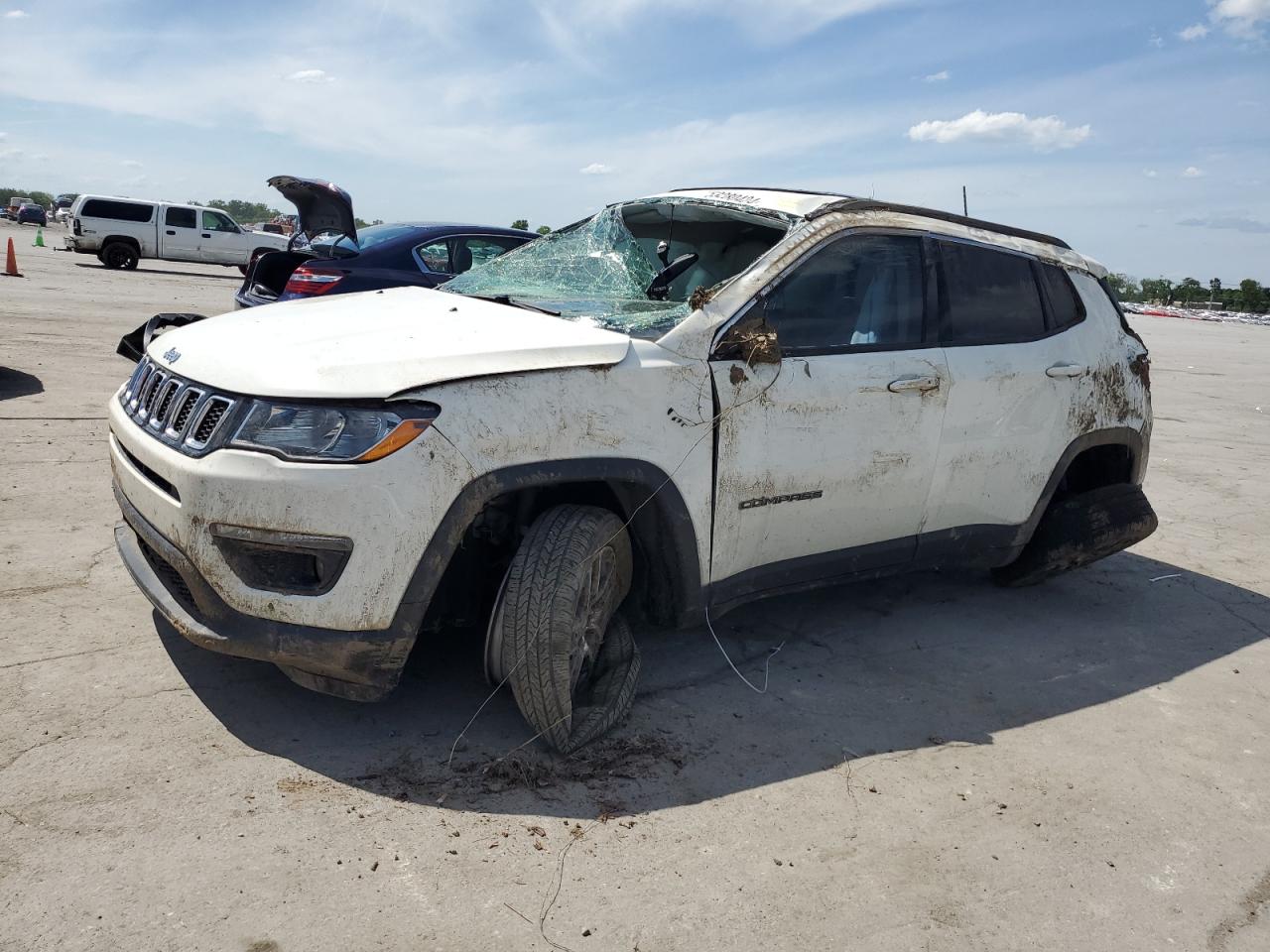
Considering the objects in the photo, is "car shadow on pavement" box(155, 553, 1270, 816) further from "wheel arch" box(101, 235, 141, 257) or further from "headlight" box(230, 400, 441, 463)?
"wheel arch" box(101, 235, 141, 257)

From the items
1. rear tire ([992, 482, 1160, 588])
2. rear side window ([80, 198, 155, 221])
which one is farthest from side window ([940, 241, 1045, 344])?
rear side window ([80, 198, 155, 221])

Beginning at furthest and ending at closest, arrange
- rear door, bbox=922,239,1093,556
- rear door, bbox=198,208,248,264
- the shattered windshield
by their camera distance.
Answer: rear door, bbox=198,208,248,264
rear door, bbox=922,239,1093,556
the shattered windshield

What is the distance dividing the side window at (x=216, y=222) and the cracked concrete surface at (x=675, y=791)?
2470 centimetres

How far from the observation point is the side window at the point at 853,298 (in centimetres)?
373

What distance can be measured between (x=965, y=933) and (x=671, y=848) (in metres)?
0.78

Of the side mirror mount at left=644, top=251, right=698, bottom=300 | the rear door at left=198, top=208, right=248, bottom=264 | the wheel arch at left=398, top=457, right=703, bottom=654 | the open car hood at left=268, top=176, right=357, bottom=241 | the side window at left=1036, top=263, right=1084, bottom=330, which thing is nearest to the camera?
the wheel arch at left=398, top=457, right=703, bottom=654

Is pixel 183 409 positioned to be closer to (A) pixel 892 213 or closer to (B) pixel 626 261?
(B) pixel 626 261

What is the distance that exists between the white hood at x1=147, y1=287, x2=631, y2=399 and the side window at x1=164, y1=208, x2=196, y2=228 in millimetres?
25705

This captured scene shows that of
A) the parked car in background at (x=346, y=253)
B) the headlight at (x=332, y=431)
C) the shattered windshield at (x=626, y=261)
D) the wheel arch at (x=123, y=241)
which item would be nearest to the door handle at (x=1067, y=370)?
the shattered windshield at (x=626, y=261)

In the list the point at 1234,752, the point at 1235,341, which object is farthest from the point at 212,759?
the point at 1235,341

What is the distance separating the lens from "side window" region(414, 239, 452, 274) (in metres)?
9.00

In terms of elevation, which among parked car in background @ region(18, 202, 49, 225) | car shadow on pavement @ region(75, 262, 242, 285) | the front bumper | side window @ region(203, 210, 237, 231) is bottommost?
the front bumper

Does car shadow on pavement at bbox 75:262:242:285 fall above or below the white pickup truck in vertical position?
below

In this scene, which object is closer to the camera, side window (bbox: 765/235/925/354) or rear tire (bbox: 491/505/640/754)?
rear tire (bbox: 491/505/640/754)
